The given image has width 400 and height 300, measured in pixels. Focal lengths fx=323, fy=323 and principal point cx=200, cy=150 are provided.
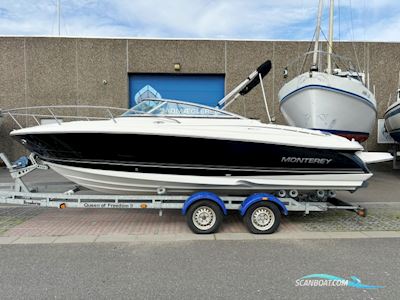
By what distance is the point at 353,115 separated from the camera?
28.5 feet

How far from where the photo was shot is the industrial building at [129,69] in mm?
12656

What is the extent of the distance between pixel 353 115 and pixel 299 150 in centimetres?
475

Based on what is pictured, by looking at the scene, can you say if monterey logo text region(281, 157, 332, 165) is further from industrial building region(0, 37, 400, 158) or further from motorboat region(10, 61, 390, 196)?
industrial building region(0, 37, 400, 158)

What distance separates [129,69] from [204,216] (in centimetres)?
941

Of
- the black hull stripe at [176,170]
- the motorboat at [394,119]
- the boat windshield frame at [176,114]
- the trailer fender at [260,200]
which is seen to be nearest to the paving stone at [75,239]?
the black hull stripe at [176,170]

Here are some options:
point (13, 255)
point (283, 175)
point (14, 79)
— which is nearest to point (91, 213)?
point (13, 255)

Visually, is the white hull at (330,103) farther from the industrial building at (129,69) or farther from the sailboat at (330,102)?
the industrial building at (129,69)

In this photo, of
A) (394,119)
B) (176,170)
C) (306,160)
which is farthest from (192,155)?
(394,119)

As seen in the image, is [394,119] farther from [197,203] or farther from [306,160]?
[197,203]

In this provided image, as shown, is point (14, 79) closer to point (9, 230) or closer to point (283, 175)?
point (9, 230)

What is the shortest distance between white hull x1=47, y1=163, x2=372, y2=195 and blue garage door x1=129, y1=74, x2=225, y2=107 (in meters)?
8.13

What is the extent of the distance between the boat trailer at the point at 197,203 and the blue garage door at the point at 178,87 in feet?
26.7

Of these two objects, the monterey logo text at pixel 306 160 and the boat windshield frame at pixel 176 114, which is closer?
the monterey logo text at pixel 306 160

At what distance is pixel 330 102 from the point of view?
8.20 metres
